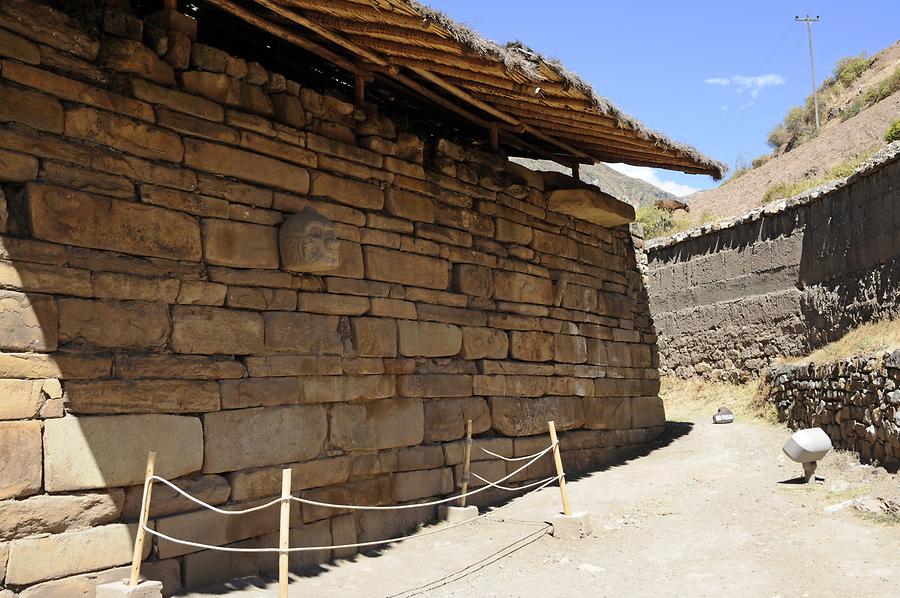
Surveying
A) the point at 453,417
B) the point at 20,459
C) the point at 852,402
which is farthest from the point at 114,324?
the point at 852,402

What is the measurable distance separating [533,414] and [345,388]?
2634 millimetres

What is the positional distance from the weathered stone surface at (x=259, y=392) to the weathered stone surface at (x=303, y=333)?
0.24 m

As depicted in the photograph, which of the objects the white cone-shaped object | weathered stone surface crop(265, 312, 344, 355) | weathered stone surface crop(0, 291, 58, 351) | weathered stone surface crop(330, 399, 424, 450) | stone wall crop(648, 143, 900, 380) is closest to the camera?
weathered stone surface crop(0, 291, 58, 351)

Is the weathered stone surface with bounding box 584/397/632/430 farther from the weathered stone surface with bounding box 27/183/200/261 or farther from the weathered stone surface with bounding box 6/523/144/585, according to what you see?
the weathered stone surface with bounding box 6/523/144/585

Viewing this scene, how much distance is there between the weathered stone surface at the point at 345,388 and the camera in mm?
5738

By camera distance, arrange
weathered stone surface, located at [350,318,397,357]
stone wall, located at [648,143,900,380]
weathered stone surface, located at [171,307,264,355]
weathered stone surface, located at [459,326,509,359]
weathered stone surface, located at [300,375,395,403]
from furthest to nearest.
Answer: stone wall, located at [648,143,900,380]
weathered stone surface, located at [459,326,509,359]
weathered stone surface, located at [350,318,397,357]
weathered stone surface, located at [300,375,395,403]
weathered stone surface, located at [171,307,264,355]

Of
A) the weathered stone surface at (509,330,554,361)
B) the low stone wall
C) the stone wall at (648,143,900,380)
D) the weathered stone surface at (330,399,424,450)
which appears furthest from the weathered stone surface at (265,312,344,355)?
the stone wall at (648,143,900,380)

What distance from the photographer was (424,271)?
6848 mm

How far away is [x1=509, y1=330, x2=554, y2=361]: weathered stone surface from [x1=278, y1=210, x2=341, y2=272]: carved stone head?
270cm

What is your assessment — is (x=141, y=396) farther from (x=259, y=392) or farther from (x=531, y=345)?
(x=531, y=345)

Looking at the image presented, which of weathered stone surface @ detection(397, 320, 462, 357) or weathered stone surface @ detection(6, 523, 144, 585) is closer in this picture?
weathered stone surface @ detection(6, 523, 144, 585)

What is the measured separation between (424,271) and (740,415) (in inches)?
265

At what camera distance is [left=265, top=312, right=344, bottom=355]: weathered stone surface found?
5.53 meters

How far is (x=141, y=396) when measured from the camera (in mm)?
4703
